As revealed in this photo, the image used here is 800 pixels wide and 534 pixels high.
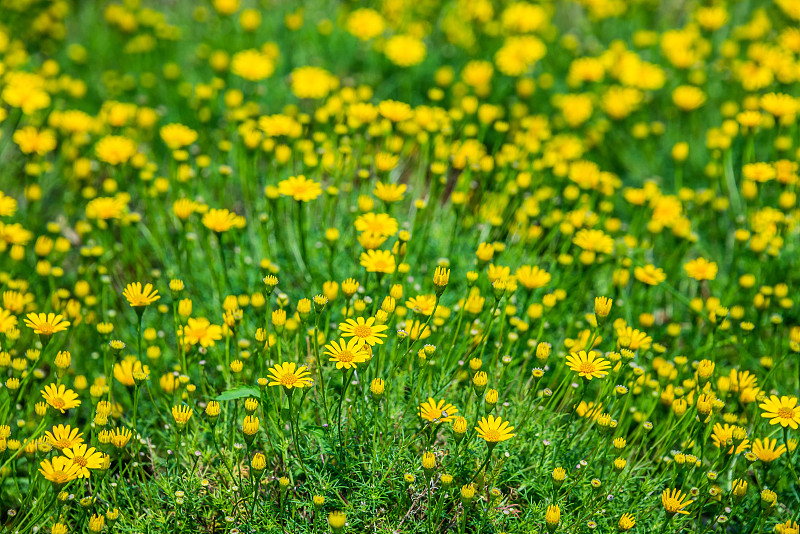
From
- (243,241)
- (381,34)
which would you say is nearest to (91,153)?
(243,241)

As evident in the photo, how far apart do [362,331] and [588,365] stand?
34.7 inches

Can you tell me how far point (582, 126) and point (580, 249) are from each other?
1.73 m

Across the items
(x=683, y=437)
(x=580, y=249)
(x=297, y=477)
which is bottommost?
(x=297, y=477)

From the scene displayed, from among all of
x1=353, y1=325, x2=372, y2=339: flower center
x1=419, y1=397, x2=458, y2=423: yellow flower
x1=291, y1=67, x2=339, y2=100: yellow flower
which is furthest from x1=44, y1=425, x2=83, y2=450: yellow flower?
x1=291, y1=67, x2=339, y2=100: yellow flower

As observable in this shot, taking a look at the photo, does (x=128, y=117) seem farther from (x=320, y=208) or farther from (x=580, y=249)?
(x=580, y=249)

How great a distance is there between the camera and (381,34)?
596 cm

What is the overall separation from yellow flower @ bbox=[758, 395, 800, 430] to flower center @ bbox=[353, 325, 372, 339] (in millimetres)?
1515

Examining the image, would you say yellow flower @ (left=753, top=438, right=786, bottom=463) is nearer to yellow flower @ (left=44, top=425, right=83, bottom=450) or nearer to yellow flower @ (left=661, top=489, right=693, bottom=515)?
yellow flower @ (left=661, top=489, right=693, bottom=515)

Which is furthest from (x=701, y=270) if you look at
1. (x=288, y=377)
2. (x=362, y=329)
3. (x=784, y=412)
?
(x=288, y=377)

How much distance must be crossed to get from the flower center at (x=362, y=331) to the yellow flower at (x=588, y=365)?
2.55 feet

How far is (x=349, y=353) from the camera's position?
9.49 feet

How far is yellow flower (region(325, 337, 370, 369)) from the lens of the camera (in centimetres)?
285

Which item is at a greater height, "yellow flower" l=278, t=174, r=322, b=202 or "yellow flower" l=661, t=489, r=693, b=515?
"yellow flower" l=278, t=174, r=322, b=202

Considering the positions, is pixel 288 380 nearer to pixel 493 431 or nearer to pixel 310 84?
pixel 493 431
